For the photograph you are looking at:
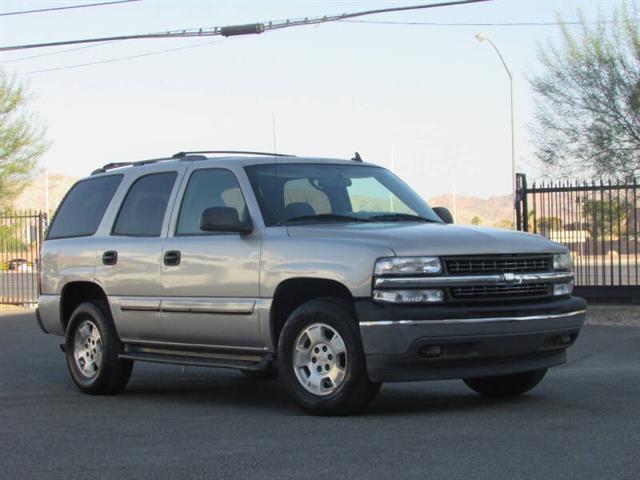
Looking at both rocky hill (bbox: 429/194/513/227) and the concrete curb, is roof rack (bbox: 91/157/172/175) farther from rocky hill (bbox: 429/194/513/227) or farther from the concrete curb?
rocky hill (bbox: 429/194/513/227)

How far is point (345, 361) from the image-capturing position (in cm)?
791

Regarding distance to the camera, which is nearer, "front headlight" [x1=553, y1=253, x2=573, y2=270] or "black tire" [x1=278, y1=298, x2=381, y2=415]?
"black tire" [x1=278, y1=298, x2=381, y2=415]

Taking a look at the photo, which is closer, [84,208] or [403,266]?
[403,266]

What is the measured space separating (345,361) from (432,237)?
1052 mm

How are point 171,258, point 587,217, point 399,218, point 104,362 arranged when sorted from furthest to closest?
point 587,217, point 104,362, point 171,258, point 399,218

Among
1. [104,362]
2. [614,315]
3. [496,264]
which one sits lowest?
[614,315]

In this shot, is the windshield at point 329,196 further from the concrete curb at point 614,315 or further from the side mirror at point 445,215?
the concrete curb at point 614,315

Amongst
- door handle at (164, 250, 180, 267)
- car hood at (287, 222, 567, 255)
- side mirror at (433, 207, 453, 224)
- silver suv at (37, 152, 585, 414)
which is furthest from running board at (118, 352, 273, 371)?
side mirror at (433, 207, 453, 224)

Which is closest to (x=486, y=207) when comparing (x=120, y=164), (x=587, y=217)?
(x=587, y=217)

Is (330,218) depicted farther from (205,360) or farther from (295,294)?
(205,360)

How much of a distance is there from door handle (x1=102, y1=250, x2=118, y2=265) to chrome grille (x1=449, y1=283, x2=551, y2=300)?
3.38 m

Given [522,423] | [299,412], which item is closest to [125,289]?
[299,412]

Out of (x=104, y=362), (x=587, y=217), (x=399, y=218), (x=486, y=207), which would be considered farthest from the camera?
(x=486, y=207)

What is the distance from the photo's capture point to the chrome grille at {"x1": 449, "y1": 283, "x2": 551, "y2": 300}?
25.6ft
